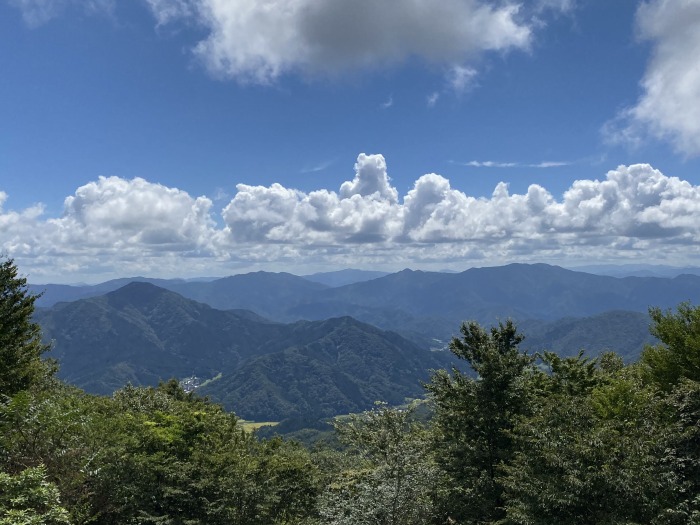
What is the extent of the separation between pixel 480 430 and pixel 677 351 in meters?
16.0

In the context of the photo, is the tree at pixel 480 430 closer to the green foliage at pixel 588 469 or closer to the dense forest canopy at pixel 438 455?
the dense forest canopy at pixel 438 455

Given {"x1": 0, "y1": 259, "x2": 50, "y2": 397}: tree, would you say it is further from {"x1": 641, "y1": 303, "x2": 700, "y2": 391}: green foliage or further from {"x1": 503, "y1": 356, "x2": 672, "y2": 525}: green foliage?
{"x1": 641, "y1": 303, "x2": 700, "y2": 391}: green foliage

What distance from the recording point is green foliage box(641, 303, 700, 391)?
96.9 feet

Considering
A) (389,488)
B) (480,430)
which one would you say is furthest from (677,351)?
(389,488)

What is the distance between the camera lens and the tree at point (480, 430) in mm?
26438

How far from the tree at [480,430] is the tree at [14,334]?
2961 cm

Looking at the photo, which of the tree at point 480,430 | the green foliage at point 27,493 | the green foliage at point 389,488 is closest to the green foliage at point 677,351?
the tree at point 480,430

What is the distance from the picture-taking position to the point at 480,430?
91.8ft

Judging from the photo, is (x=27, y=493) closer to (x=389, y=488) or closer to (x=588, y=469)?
(x=389, y=488)

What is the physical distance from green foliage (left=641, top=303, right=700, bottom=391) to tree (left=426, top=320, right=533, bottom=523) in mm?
10479

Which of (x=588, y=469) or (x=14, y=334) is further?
(x=14, y=334)

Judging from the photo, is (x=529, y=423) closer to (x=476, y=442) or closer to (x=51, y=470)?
(x=476, y=442)

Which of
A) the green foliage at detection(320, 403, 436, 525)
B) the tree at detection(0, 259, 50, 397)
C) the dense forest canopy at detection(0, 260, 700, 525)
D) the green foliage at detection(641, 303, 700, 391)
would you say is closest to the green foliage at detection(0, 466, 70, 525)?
the dense forest canopy at detection(0, 260, 700, 525)

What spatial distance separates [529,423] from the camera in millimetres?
22625
